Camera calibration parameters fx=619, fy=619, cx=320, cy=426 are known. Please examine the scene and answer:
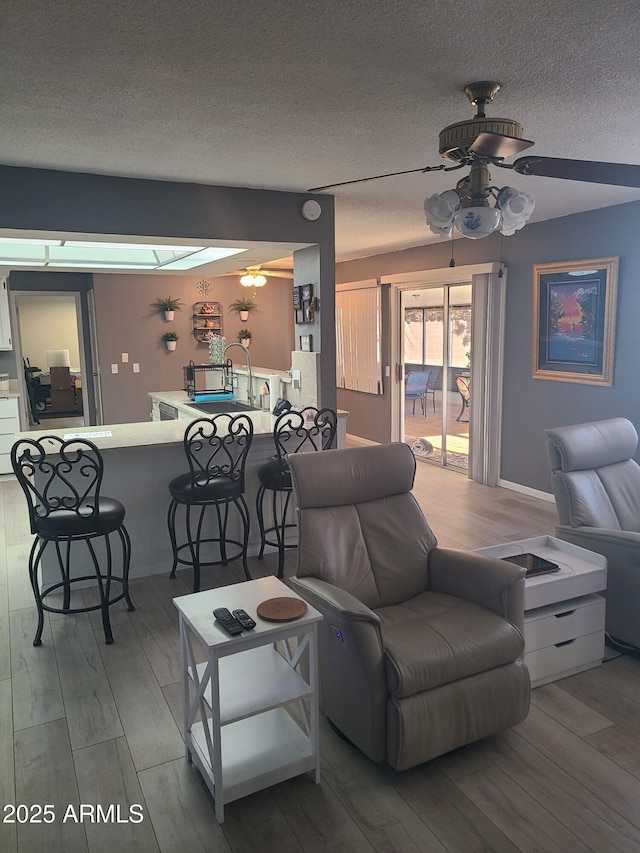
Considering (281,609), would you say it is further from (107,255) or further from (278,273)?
(278,273)

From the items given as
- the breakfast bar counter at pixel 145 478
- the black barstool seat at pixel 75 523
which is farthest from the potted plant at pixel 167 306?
the black barstool seat at pixel 75 523

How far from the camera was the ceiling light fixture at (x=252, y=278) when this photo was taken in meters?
8.09

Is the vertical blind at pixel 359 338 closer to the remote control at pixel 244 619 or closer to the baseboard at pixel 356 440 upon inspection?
the baseboard at pixel 356 440

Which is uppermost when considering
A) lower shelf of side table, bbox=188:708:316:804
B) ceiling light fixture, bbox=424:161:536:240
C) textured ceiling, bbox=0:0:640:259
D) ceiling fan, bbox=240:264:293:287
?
textured ceiling, bbox=0:0:640:259

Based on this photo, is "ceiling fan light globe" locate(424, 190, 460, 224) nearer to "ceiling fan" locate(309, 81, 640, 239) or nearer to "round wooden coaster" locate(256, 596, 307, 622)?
"ceiling fan" locate(309, 81, 640, 239)

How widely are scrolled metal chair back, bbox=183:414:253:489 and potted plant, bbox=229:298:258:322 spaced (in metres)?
4.40

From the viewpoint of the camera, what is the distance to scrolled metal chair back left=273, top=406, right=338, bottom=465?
3.96m

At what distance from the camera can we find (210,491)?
12.0ft

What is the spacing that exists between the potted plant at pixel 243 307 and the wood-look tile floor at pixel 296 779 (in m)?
6.20

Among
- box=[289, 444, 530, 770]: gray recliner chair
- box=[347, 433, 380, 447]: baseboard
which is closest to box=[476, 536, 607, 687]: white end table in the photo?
box=[289, 444, 530, 770]: gray recliner chair

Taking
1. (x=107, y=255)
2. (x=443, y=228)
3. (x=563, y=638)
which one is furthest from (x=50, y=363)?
(x=563, y=638)

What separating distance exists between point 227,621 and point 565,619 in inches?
62.5

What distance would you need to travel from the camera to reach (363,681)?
217cm

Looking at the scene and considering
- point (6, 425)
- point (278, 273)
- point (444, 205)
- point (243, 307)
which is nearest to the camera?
point (444, 205)
